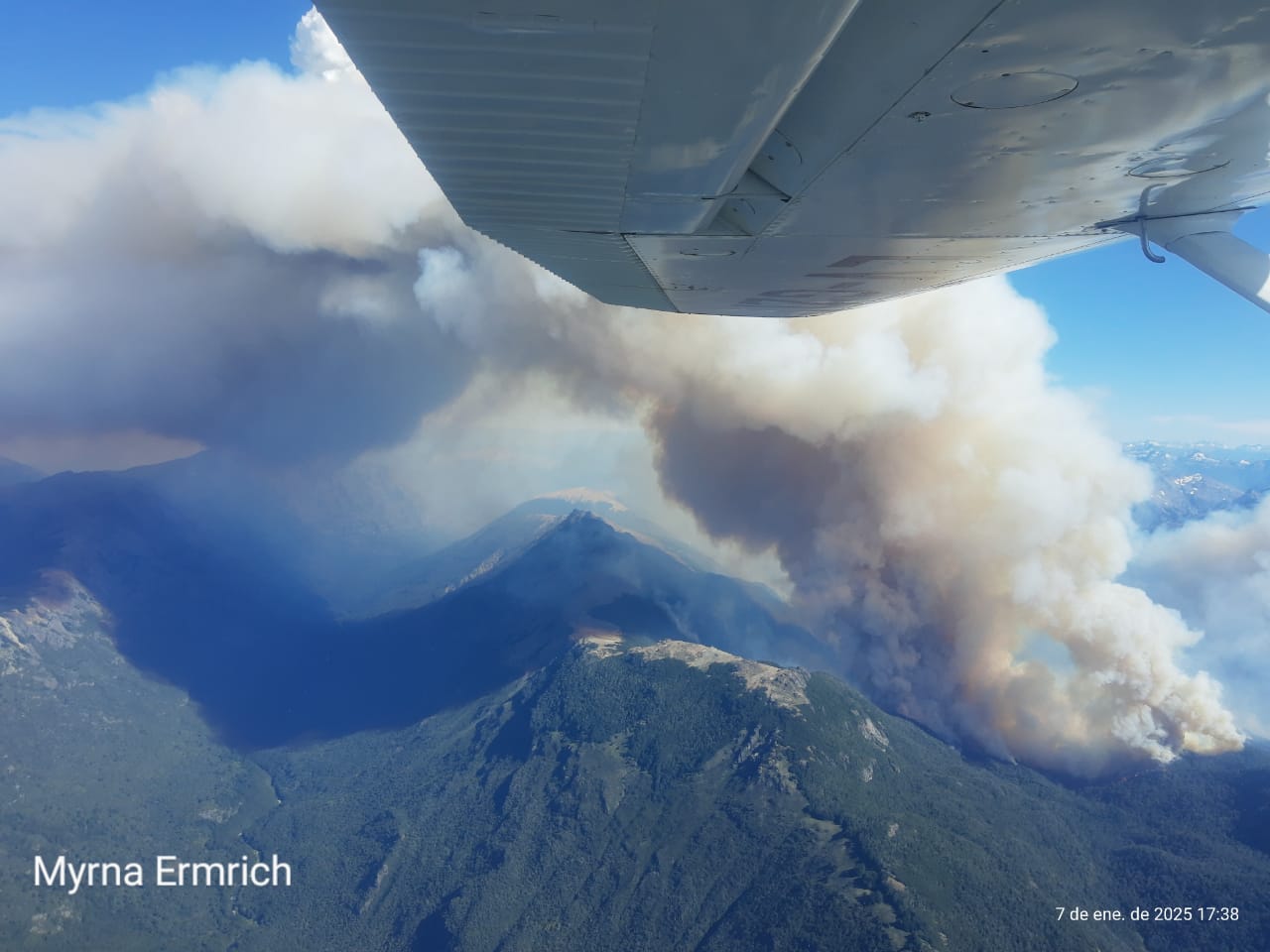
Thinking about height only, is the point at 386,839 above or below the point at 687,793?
below

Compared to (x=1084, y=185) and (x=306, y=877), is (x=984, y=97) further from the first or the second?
(x=306, y=877)

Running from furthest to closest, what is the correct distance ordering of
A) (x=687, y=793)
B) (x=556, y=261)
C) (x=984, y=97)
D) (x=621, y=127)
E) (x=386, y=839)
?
1. (x=386, y=839)
2. (x=687, y=793)
3. (x=556, y=261)
4. (x=984, y=97)
5. (x=621, y=127)

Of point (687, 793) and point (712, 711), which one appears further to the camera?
point (712, 711)

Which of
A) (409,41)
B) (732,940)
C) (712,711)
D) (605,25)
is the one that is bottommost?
(732,940)

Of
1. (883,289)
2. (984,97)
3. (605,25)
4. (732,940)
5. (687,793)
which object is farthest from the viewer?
(687,793)

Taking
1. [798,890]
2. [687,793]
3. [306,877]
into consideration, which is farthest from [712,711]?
[306,877]

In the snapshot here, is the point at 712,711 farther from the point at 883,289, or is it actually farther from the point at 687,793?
the point at 883,289

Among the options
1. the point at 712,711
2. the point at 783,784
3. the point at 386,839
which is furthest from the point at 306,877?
the point at 783,784
